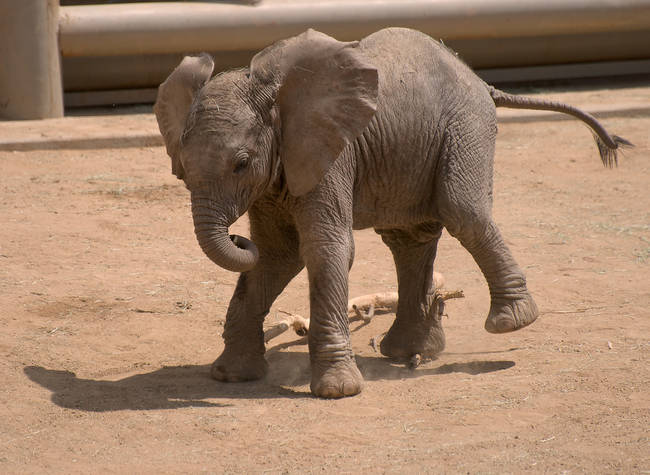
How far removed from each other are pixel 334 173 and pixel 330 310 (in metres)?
0.68

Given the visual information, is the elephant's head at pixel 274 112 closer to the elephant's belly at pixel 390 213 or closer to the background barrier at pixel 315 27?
the elephant's belly at pixel 390 213

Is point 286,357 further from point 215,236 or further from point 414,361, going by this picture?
point 215,236

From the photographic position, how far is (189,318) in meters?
6.57

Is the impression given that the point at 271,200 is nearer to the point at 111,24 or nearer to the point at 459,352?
the point at 459,352

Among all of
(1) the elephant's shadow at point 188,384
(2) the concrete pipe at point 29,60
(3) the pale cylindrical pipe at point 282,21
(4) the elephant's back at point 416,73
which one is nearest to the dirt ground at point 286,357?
(1) the elephant's shadow at point 188,384

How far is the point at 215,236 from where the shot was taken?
470 cm

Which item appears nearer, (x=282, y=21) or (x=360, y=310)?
(x=360, y=310)

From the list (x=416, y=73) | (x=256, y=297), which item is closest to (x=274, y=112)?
(x=416, y=73)

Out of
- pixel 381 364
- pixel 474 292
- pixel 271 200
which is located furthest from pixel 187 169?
pixel 474 292

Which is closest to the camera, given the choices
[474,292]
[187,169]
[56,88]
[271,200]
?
[187,169]

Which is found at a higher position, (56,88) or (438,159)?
(56,88)

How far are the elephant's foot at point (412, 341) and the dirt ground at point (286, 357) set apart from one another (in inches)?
3.4

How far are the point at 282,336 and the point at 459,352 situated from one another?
3.66 feet

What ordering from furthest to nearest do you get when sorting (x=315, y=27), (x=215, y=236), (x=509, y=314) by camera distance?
(x=315, y=27)
(x=509, y=314)
(x=215, y=236)
